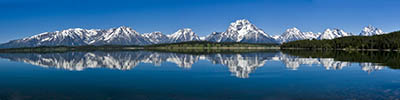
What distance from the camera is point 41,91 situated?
34500mm

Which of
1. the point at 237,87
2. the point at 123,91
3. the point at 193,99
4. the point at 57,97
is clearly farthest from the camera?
the point at 237,87

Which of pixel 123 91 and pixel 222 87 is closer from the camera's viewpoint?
pixel 123 91

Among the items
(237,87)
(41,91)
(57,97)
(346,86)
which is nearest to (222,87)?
(237,87)

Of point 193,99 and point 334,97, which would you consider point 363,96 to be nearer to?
point 334,97

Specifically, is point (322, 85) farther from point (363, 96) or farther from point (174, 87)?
point (174, 87)

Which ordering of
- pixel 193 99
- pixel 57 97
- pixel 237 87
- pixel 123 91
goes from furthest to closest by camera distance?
pixel 237 87, pixel 123 91, pixel 57 97, pixel 193 99

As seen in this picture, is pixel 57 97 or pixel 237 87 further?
pixel 237 87

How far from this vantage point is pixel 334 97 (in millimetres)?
29375

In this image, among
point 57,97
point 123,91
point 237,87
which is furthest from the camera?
point 237,87

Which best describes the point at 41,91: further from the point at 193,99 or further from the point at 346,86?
the point at 346,86

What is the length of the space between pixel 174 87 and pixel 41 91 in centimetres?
1392

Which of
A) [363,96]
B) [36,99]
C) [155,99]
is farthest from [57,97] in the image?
[363,96]

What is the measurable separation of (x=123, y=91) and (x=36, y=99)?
319 inches

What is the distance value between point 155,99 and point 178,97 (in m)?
2.16
